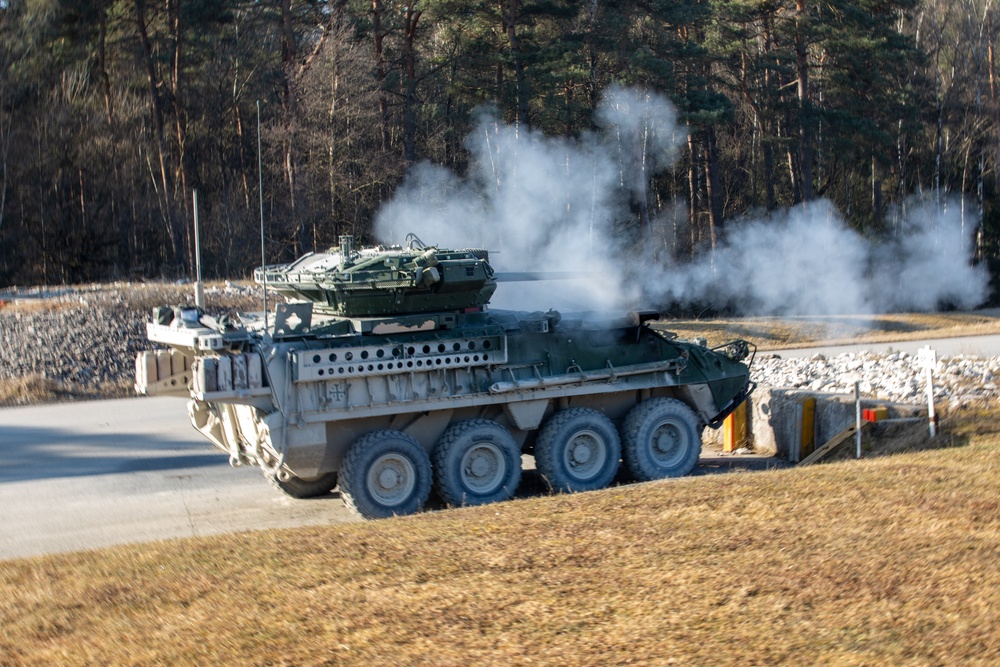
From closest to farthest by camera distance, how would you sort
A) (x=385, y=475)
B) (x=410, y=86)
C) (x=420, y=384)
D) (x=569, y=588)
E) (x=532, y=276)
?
1. (x=569, y=588)
2. (x=385, y=475)
3. (x=420, y=384)
4. (x=532, y=276)
5. (x=410, y=86)

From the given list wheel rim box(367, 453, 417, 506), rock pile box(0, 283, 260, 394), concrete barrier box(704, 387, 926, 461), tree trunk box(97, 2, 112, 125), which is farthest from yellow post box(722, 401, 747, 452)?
tree trunk box(97, 2, 112, 125)

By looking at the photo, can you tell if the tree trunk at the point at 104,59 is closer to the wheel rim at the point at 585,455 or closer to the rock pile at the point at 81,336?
the rock pile at the point at 81,336

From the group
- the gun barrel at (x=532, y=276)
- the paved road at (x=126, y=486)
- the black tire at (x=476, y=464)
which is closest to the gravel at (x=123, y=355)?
the paved road at (x=126, y=486)

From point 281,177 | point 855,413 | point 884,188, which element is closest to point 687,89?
point 281,177

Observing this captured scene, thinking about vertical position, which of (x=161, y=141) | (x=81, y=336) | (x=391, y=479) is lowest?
(x=391, y=479)

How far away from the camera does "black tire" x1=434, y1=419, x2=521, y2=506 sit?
10.7 m

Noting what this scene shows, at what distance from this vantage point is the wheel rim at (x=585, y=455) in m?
11.3

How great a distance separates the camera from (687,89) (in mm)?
31062

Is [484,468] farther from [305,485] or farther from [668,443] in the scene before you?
[668,443]

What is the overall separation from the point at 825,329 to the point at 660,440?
61.6 ft

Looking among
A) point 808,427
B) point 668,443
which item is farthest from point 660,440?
point 808,427

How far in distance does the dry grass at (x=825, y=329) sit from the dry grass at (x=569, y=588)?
18.5 metres

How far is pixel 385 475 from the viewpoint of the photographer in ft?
34.2

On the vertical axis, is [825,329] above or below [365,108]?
below
